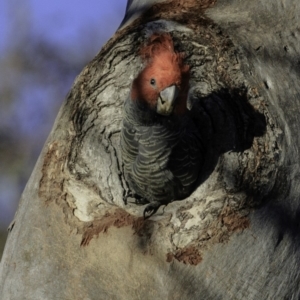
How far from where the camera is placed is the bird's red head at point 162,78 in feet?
9.86

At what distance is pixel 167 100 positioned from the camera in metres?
3.11

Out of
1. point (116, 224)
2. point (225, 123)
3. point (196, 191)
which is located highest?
point (225, 123)

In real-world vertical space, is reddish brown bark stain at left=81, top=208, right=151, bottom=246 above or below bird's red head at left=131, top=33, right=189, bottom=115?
below

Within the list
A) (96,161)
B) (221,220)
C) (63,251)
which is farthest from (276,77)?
(63,251)

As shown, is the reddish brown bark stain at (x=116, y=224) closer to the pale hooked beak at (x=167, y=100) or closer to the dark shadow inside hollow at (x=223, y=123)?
the dark shadow inside hollow at (x=223, y=123)

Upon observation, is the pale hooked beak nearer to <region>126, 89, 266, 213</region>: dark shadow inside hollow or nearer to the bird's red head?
the bird's red head

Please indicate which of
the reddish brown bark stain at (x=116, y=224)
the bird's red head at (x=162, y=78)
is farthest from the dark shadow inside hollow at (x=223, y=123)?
the reddish brown bark stain at (x=116, y=224)

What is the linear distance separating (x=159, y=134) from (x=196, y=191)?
16.8 inches

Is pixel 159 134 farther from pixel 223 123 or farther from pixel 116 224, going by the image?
pixel 116 224

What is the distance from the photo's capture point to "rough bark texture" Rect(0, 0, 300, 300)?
9.07ft

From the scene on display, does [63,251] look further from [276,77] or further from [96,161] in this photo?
[276,77]

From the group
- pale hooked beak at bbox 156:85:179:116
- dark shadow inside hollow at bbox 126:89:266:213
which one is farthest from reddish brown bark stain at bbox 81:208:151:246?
pale hooked beak at bbox 156:85:179:116

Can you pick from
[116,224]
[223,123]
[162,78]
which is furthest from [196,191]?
[162,78]

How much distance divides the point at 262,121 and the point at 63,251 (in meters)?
1.15
